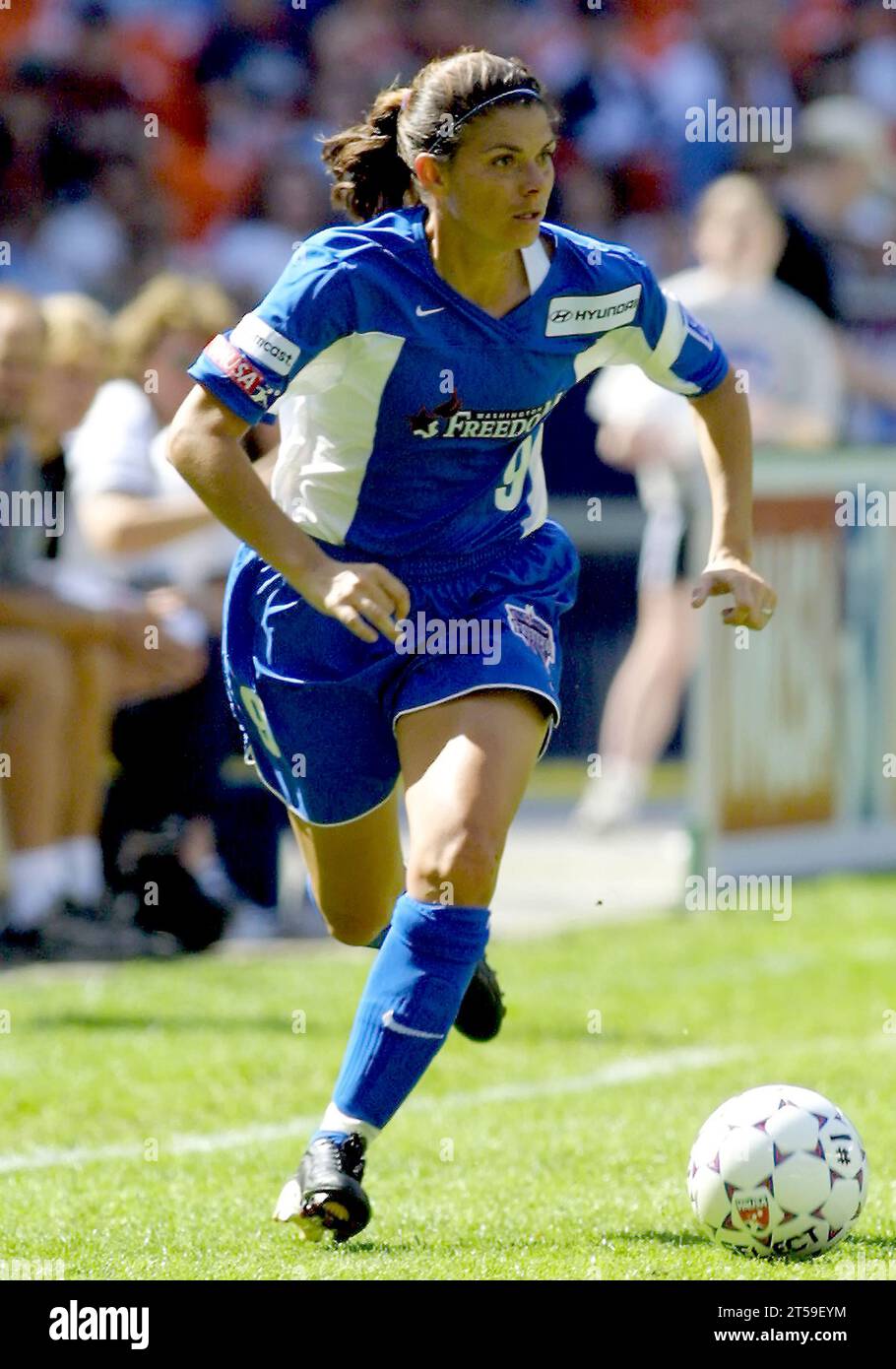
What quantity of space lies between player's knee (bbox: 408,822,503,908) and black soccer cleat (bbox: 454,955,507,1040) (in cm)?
101

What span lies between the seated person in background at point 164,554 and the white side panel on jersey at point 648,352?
3.56m

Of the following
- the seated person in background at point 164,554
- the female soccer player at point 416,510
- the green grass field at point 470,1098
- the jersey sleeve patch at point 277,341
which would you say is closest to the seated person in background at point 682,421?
the green grass field at point 470,1098

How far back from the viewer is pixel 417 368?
4.58m

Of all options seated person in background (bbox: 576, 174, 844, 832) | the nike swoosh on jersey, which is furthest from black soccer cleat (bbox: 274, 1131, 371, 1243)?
seated person in background (bbox: 576, 174, 844, 832)

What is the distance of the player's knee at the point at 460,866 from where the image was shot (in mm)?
4352

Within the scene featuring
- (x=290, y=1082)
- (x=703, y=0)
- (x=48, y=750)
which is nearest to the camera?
(x=290, y=1082)

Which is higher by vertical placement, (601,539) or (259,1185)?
(601,539)

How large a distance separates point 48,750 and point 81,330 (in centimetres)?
163

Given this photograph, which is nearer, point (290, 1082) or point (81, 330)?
point (290, 1082)

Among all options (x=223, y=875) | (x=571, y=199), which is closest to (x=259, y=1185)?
(x=223, y=875)
